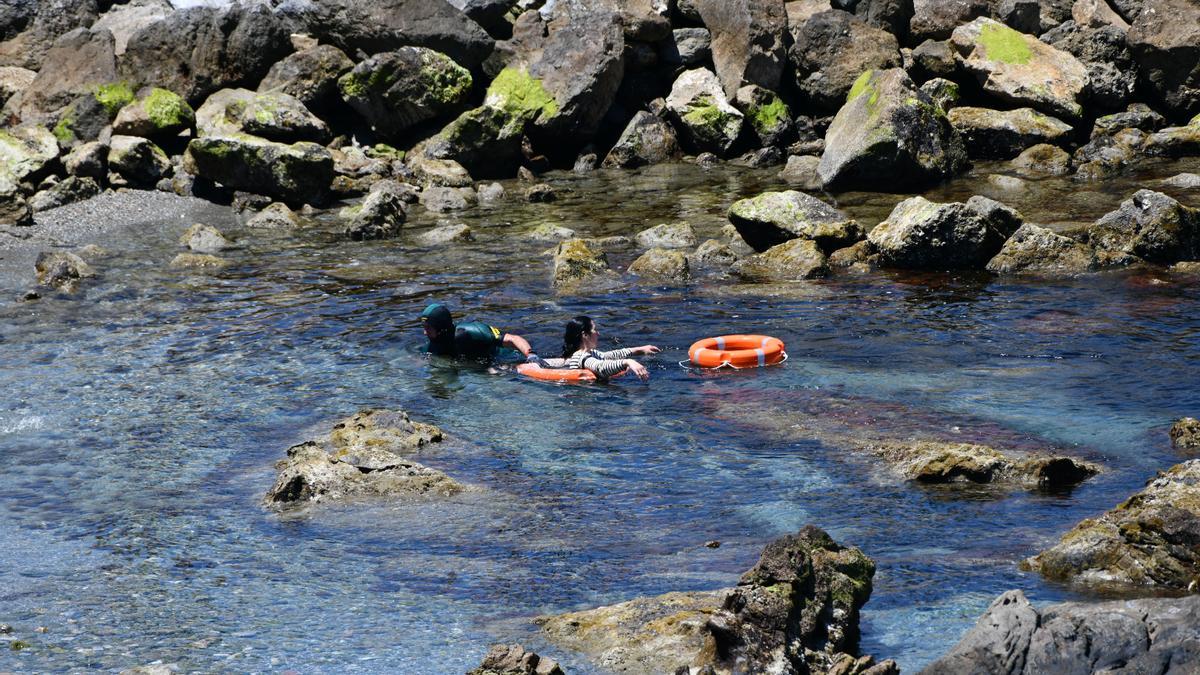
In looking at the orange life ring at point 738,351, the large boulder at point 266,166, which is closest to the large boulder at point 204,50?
the large boulder at point 266,166

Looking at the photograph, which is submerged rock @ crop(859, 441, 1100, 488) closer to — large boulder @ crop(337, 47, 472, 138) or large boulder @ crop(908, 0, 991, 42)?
large boulder @ crop(337, 47, 472, 138)

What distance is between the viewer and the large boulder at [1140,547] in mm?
9188

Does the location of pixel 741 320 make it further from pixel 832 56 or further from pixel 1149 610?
pixel 832 56

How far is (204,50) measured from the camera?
1377 inches

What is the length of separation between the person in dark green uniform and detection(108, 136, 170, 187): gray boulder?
52.7ft

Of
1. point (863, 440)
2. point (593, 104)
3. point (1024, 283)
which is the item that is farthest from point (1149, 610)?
point (593, 104)

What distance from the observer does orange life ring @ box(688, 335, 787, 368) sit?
1681 centimetres

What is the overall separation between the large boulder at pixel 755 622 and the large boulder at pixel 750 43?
28.2 m

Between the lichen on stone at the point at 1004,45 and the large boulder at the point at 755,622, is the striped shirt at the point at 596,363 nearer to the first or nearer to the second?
the large boulder at the point at 755,622

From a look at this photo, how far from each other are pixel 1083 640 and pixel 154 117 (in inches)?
1186

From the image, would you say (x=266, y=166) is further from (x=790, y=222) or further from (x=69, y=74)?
(x=790, y=222)

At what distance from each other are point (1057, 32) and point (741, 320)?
21.8 m

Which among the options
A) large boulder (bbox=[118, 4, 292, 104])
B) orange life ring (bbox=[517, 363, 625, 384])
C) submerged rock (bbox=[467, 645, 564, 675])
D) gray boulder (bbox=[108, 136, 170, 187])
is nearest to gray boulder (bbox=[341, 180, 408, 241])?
gray boulder (bbox=[108, 136, 170, 187])

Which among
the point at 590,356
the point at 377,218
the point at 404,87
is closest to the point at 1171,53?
the point at 404,87
